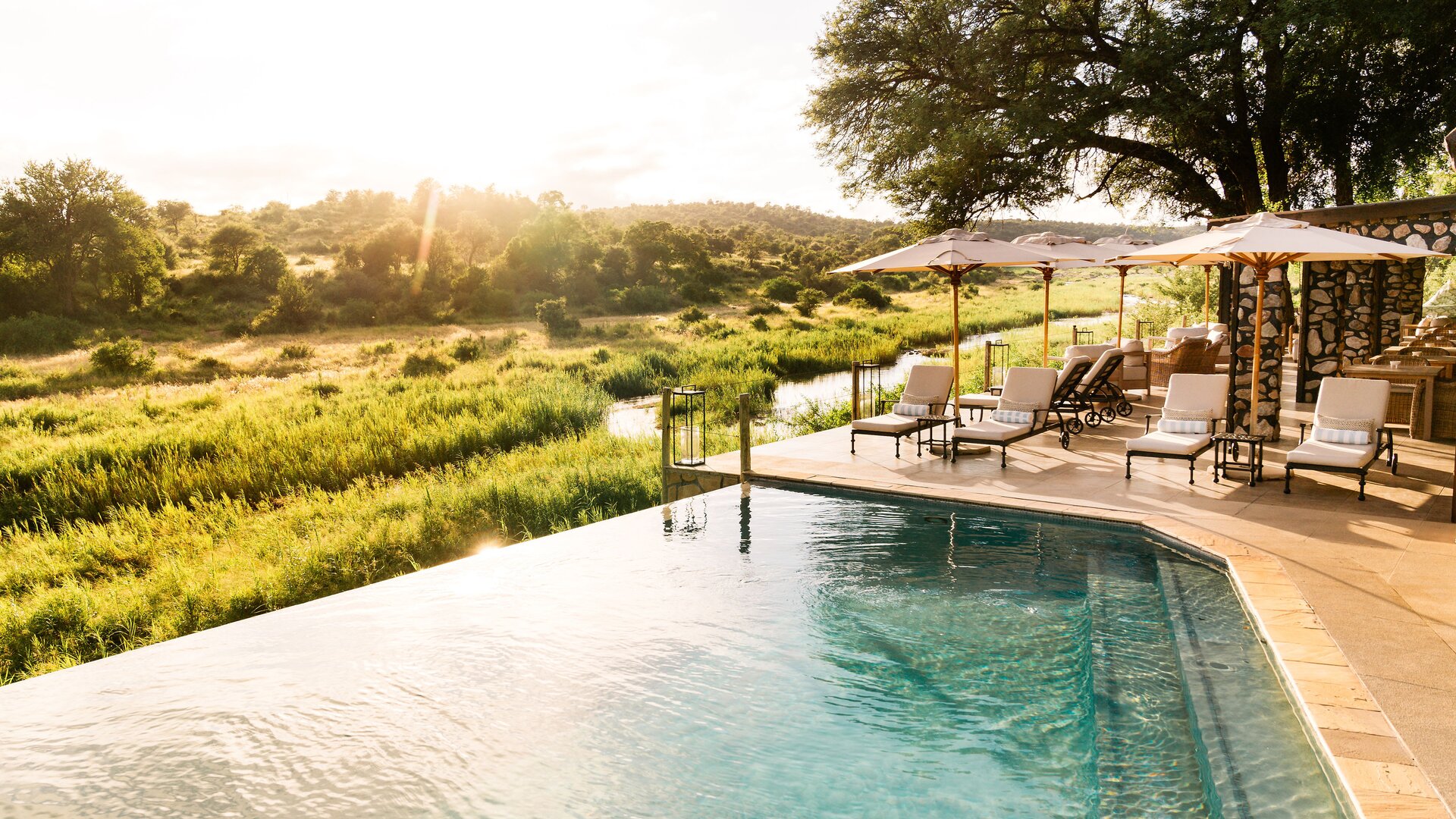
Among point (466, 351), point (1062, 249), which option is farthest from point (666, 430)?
point (466, 351)

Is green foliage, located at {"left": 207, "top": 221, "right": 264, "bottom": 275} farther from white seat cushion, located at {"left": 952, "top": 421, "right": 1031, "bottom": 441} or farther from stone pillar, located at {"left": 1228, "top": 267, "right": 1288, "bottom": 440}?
stone pillar, located at {"left": 1228, "top": 267, "right": 1288, "bottom": 440}

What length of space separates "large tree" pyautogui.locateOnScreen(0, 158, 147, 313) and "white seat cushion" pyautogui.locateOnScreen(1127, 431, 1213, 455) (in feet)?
114

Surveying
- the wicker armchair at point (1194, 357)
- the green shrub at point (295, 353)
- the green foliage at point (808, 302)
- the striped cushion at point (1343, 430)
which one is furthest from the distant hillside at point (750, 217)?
the striped cushion at point (1343, 430)

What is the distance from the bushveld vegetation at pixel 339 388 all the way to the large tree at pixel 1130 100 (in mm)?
3239

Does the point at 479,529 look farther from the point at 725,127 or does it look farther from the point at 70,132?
the point at 70,132

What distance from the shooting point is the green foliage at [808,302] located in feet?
121

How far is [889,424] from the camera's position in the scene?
957cm

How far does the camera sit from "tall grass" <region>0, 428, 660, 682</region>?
260 inches

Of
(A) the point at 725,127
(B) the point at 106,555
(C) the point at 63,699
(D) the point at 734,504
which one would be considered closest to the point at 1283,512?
(D) the point at 734,504

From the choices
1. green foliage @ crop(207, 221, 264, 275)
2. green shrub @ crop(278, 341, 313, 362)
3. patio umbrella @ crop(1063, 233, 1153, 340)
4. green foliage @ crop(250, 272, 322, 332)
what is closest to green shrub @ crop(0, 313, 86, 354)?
green foliage @ crop(250, 272, 322, 332)

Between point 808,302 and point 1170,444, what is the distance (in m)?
30.7

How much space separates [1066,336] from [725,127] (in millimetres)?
21411

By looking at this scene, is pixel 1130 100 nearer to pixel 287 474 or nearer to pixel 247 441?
pixel 287 474

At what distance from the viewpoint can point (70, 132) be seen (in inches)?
1606
